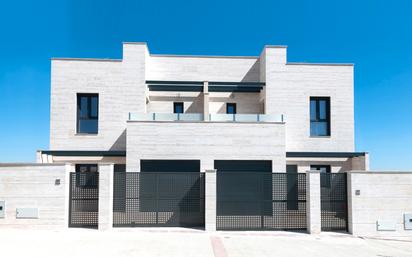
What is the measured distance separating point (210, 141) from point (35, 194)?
26.0ft

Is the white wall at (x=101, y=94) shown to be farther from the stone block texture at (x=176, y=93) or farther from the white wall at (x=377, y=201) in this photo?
the white wall at (x=377, y=201)

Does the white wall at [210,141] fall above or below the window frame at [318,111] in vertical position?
below

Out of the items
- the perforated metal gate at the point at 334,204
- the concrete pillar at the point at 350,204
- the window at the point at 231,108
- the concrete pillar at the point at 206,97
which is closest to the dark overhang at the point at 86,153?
the concrete pillar at the point at 206,97

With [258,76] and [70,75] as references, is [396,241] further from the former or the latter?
[70,75]

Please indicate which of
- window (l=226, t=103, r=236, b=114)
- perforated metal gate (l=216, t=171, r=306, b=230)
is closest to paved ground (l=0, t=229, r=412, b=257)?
perforated metal gate (l=216, t=171, r=306, b=230)

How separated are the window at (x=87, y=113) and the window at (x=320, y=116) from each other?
502 inches

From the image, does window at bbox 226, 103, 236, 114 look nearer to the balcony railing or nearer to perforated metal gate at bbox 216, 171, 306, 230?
the balcony railing

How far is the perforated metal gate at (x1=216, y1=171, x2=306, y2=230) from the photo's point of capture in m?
11.3

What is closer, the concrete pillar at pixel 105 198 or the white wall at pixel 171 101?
the concrete pillar at pixel 105 198

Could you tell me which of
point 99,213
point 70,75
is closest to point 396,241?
point 99,213

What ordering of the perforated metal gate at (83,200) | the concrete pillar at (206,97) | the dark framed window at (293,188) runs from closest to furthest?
1. the perforated metal gate at (83,200)
2. the dark framed window at (293,188)
3. the concrete pillar at (206,97)

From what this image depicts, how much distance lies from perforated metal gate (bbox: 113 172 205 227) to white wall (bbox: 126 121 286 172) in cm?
384

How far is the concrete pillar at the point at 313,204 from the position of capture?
1101 centimetres

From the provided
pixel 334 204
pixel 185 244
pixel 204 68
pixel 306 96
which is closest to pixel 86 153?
pixel 204 68
